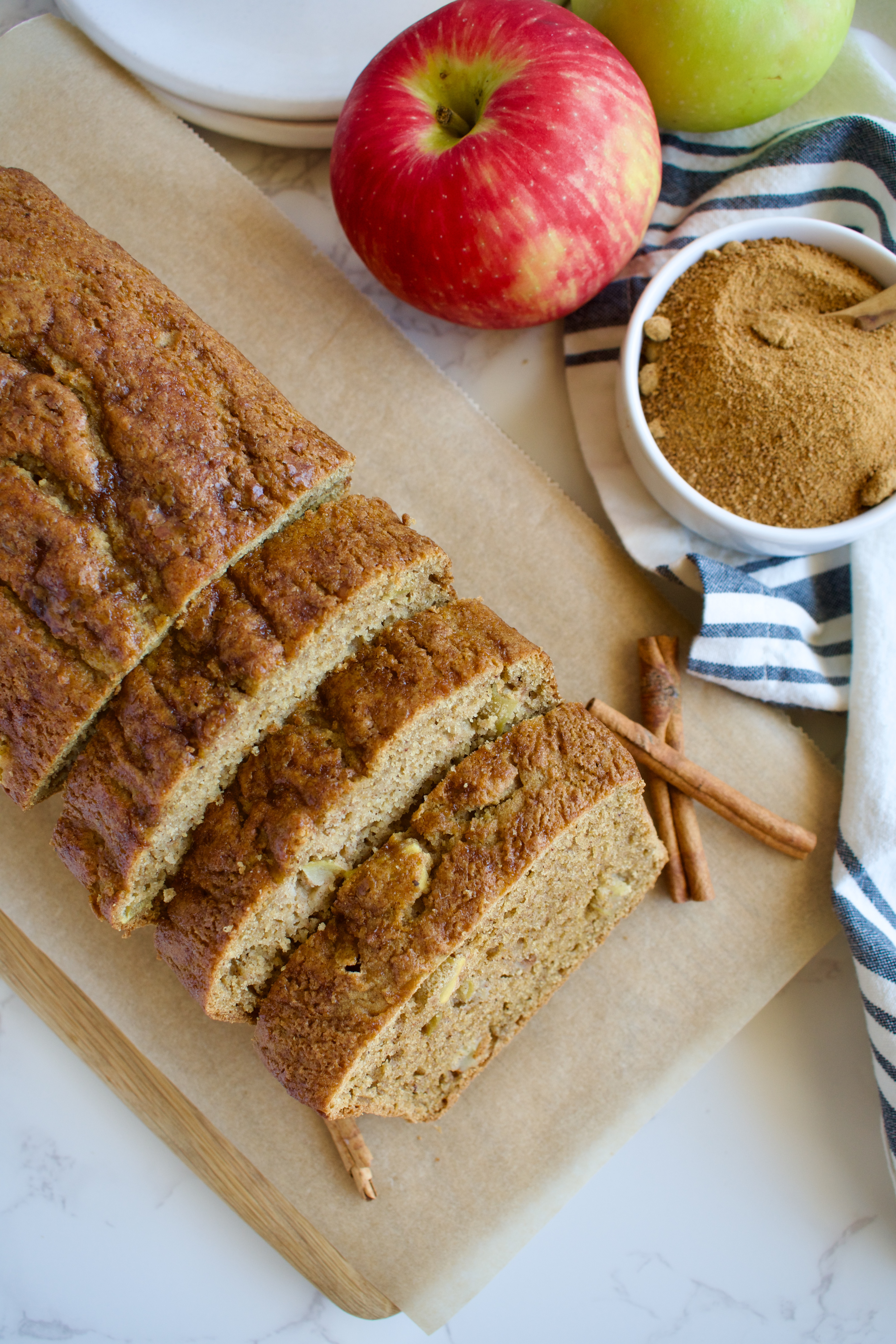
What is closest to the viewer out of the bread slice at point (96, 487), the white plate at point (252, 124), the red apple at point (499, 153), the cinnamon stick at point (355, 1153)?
the bread slice at point (96, 487)

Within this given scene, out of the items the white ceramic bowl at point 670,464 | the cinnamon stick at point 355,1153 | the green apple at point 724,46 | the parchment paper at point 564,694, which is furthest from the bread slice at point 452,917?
the green apple at point 724,46

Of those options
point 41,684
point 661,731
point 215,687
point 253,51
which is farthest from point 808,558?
point 253,51

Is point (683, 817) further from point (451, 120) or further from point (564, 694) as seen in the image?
point (451, 120)

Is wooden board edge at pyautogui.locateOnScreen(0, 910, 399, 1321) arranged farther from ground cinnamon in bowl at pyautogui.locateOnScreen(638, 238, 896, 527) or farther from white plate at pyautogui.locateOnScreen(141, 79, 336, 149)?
white plate at pyautogui.locateOnScreen(141, 79, 336, 149)

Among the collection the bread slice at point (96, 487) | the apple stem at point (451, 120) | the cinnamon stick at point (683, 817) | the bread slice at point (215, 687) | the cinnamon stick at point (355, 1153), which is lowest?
the cinnamon stick at point (355, 1153)

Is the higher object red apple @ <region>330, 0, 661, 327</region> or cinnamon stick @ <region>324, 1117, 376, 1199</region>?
red apple @ <region>330, 0, 661, 327</region>

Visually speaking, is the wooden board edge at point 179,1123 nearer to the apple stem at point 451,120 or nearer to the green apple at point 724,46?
the apple stem at point 451,120

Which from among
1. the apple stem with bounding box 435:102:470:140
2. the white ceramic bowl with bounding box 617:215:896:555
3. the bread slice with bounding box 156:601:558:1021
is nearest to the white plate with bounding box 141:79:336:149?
the apple stem with bounding box 435:102:470:140
